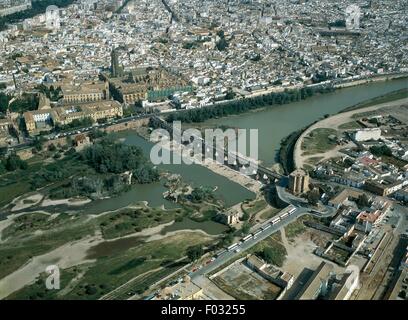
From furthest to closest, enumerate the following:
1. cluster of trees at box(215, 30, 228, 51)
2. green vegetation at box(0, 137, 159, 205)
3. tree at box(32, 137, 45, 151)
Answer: cluster of trees at box(215, 30, 228, 51)
tree at box(32, 137, 45, 151)
green vegetation at box(0, 137, 159, 205)

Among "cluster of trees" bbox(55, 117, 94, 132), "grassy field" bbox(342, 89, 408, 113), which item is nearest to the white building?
"grassy field" bbox(342, 89, 408, 113)

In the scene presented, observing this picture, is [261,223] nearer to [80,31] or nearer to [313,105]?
[313,105]

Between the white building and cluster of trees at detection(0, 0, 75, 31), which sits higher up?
cluster of trees at detection(0, 0, 75, 31)

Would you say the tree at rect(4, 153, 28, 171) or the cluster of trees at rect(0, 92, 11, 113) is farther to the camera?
the cluster of trees at rect(0, 92, 11, 113)

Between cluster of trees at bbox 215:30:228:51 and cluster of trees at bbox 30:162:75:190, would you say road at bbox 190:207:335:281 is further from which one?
cluster of trees at bbox 215:30:228:51

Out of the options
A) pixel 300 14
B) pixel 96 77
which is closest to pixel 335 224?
pixel 96 77
